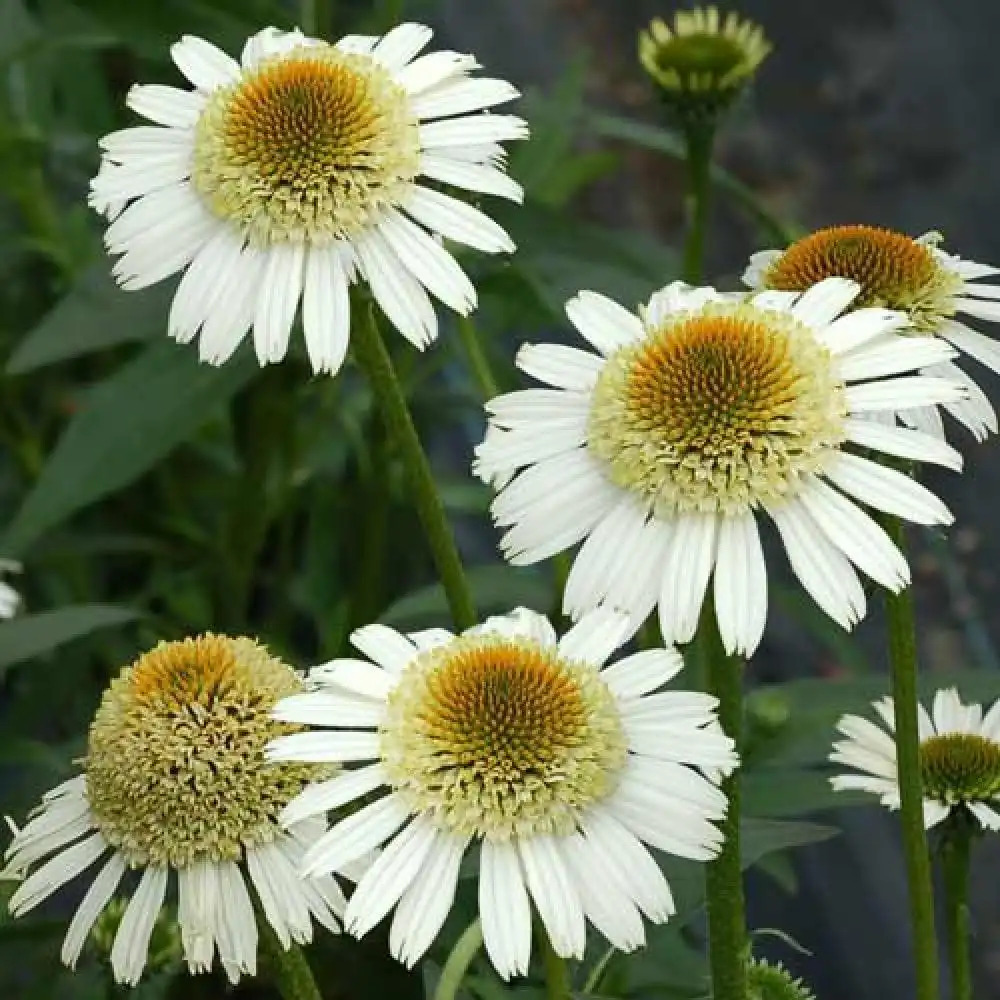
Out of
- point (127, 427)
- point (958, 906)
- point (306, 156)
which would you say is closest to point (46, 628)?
point (127, 427)

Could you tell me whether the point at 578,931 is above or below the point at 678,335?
below

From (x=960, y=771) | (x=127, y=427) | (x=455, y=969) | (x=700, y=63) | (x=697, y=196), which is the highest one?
(x=700, y=63)

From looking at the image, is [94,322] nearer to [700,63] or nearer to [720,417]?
[700,63]

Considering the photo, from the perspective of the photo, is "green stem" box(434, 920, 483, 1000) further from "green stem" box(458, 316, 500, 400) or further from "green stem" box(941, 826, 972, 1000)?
"green stem" box(458, 316, 500, 400)

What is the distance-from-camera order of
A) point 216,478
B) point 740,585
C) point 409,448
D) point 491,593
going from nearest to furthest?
point 740,585, point 409,448, point 491,593, point 216,478

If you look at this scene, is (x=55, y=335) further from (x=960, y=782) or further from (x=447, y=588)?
(x=960, y=782)

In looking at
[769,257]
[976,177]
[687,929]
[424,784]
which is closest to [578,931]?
[424,784]
